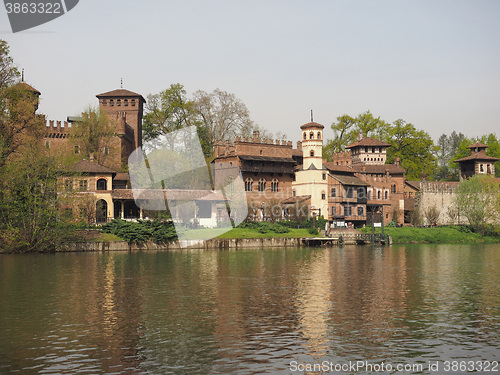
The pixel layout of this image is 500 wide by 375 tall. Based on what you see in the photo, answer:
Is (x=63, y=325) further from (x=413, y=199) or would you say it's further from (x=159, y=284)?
(x=413, y=199)

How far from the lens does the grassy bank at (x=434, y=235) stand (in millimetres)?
62438

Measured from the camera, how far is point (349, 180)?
72938mm

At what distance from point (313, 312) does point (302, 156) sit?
61653mm

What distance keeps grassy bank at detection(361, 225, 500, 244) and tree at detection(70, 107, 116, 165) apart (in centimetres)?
3320

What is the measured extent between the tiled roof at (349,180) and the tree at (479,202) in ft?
39.0

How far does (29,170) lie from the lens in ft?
148

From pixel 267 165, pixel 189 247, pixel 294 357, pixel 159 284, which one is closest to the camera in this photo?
pixel 294 357

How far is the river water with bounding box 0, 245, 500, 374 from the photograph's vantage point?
13.0m

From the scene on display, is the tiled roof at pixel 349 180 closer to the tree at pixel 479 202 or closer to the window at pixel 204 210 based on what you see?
the tree at pixel 479 202

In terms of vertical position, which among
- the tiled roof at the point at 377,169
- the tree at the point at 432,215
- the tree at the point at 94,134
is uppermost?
the tree at the point at 94,134

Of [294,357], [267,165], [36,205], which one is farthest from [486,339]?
[267,165]

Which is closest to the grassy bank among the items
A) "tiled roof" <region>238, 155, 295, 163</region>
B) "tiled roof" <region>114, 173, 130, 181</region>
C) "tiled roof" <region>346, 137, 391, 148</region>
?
"tiled roof" <region>238, 155, 295, 163</region>

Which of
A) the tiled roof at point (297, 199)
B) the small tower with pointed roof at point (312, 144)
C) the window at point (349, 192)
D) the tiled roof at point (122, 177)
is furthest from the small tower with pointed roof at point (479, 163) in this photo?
the tiled roof at point (122, 177)

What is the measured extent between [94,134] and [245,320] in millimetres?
57549
